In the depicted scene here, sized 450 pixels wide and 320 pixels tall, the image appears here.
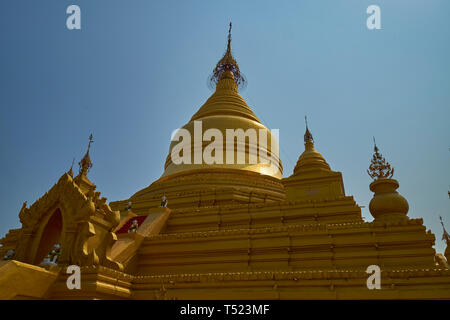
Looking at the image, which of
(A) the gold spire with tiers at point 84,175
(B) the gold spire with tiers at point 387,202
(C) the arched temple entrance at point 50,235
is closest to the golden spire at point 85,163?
(A) the gold spire with tiers at point 84,175

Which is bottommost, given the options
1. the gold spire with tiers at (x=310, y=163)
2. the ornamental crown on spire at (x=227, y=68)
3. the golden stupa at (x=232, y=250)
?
the golden stupa at (x=232, y=250)

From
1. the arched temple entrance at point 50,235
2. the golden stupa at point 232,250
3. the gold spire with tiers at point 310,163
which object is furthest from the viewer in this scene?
the gold spire with tiers at point 310,163

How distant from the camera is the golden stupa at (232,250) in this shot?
669cm

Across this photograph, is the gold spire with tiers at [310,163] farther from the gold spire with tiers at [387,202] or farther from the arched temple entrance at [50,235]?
the arched temple entrance at [50,235]

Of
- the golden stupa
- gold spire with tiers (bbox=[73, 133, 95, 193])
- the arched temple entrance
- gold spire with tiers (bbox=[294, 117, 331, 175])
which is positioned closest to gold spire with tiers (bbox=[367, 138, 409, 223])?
the golden stupa

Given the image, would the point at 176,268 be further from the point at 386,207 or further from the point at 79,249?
the point at 386,207

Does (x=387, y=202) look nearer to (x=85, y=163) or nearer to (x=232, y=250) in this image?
(x=232, y=250)

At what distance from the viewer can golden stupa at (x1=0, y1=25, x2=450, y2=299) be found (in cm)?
669

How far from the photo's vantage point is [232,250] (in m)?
9.62

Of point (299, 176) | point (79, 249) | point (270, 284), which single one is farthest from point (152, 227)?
point (299, 176)

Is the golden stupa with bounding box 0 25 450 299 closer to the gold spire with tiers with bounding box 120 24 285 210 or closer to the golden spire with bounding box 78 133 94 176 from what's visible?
Answer: the gold spire with tiers with bounding box 120 24 285 210

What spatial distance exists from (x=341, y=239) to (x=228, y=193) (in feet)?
23.3

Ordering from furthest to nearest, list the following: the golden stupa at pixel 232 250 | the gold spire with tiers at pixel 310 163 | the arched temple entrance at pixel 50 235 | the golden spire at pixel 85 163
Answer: the golden spire at pixel 85 163
the gold spire with tiers at pixel 310 163
the arched temple entrance at pixel 50 235
the golden stupa at pixel 232 250

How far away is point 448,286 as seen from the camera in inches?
255
